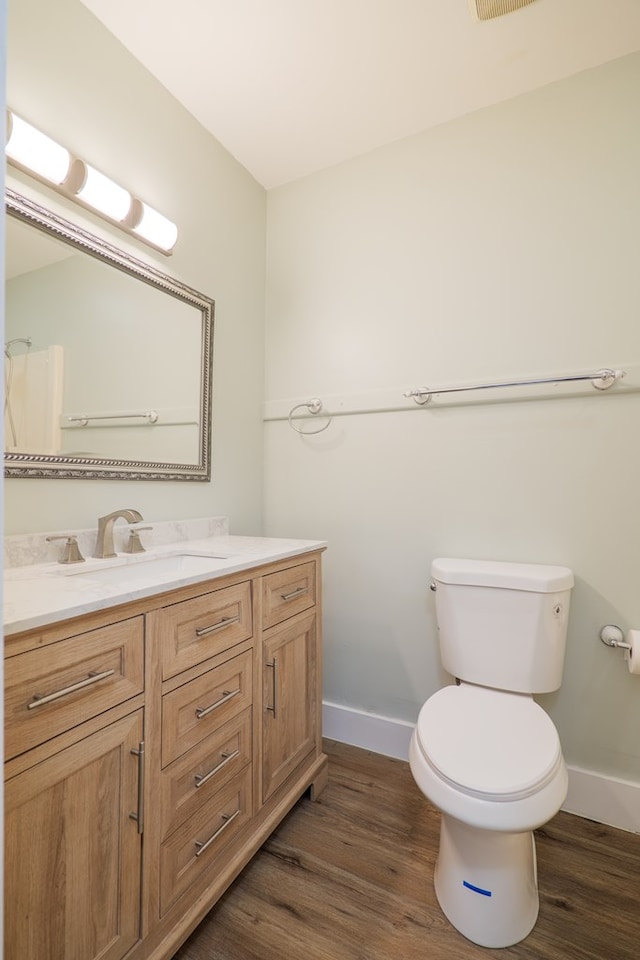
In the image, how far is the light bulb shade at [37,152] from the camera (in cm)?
111

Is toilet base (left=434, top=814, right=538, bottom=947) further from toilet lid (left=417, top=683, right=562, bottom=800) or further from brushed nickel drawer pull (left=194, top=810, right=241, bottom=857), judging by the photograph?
brushed nickel drawer pull (left=194, top=810, right=241, bottom=857)

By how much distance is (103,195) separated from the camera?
1.32m

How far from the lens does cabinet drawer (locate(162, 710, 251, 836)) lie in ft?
3.15

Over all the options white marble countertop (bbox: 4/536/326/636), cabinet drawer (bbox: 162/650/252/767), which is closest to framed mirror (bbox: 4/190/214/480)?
white marble countertop (bbox: 4/536/326/636)

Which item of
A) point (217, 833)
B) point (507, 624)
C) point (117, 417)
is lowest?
point (217, 833)

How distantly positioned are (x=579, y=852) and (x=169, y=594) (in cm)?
146

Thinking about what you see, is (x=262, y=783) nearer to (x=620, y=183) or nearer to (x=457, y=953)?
(x=457, y=953)

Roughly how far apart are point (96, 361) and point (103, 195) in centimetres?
49

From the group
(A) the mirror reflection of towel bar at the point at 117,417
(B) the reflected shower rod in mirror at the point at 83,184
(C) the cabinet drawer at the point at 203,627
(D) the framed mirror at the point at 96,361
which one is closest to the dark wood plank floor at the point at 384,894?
(C) the cabinet drawer at the point at 203,627

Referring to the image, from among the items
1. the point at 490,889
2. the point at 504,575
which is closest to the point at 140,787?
the point at 490,889

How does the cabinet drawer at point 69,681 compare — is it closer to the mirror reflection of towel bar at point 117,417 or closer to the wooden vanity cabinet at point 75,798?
the wooden vanity cabinet at point 75,798

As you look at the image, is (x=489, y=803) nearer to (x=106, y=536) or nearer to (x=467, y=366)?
(x=106, y=536)

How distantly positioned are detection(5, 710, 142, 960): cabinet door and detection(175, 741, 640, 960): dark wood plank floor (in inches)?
14.2

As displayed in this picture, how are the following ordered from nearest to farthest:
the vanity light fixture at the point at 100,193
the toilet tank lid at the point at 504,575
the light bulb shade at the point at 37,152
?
1. the light bulb shade at the point at 37,152
2. the vanity light fixture at the point at 100,193
3. the toilet tank lid at the point at 504,575
